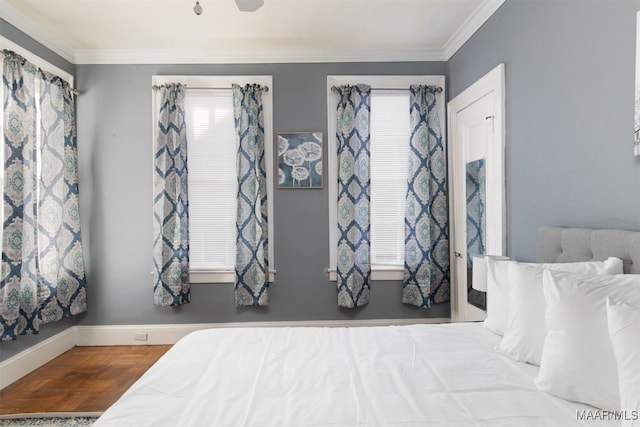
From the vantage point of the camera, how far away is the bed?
3.37 ft

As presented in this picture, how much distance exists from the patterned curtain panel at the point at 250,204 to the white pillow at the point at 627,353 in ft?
8.91

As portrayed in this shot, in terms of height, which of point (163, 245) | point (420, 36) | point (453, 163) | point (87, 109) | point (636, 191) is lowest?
point (163, 245)

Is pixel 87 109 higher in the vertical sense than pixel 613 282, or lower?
higher

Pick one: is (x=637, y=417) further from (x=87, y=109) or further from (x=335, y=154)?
(x=87, y=109)

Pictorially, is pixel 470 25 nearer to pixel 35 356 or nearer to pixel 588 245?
pixel 588 245

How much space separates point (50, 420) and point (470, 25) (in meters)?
4.26

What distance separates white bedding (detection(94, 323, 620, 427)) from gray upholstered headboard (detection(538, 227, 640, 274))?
1.86 ft

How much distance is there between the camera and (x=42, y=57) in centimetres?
294

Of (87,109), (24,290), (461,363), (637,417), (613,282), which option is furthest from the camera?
(87,109)

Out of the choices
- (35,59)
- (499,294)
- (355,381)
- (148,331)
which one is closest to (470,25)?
(499,294)

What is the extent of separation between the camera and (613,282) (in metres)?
1.19

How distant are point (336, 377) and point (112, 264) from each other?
2.98 metres

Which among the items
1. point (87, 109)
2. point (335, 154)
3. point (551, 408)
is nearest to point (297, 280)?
point (335, 154)

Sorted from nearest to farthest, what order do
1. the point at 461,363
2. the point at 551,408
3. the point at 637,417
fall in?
the point at 637,417
the point at 551,408
the point at 461,363
